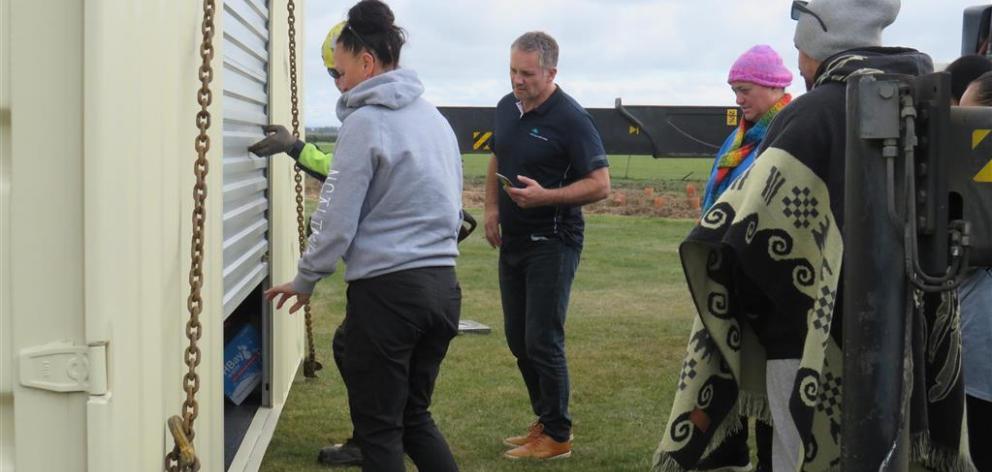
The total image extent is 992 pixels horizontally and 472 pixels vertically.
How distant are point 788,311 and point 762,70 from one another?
7.65 feet

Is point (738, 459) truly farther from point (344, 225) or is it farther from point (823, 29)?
point (344, 225)

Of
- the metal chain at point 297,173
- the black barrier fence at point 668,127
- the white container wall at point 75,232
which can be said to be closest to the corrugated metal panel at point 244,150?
the metal chain at point 297,173

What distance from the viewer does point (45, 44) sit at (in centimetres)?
271

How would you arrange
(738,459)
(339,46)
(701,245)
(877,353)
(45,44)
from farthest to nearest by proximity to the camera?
(339,46)
(738,459)
(701,245)
(45,44)
(877,353)

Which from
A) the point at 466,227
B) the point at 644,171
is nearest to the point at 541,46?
the point at 466,227

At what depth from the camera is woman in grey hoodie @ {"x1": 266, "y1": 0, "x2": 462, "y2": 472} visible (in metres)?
4.26

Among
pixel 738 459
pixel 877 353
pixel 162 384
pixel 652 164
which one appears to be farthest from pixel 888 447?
pixel 652 164

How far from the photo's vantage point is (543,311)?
5.93 m

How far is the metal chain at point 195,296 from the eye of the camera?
10.4 feet

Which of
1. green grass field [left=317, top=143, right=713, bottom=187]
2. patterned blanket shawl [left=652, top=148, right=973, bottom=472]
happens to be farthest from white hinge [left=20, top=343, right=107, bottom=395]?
green grass field [left=317, top=143, right=713, bottom=187]

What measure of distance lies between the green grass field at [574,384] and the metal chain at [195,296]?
287cm

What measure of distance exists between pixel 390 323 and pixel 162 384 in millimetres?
1232

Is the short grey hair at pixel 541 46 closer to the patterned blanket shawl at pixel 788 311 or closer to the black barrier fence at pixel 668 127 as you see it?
the patterned blanket shawl at pixel 788 311

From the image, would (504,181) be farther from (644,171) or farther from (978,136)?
(644,171)
